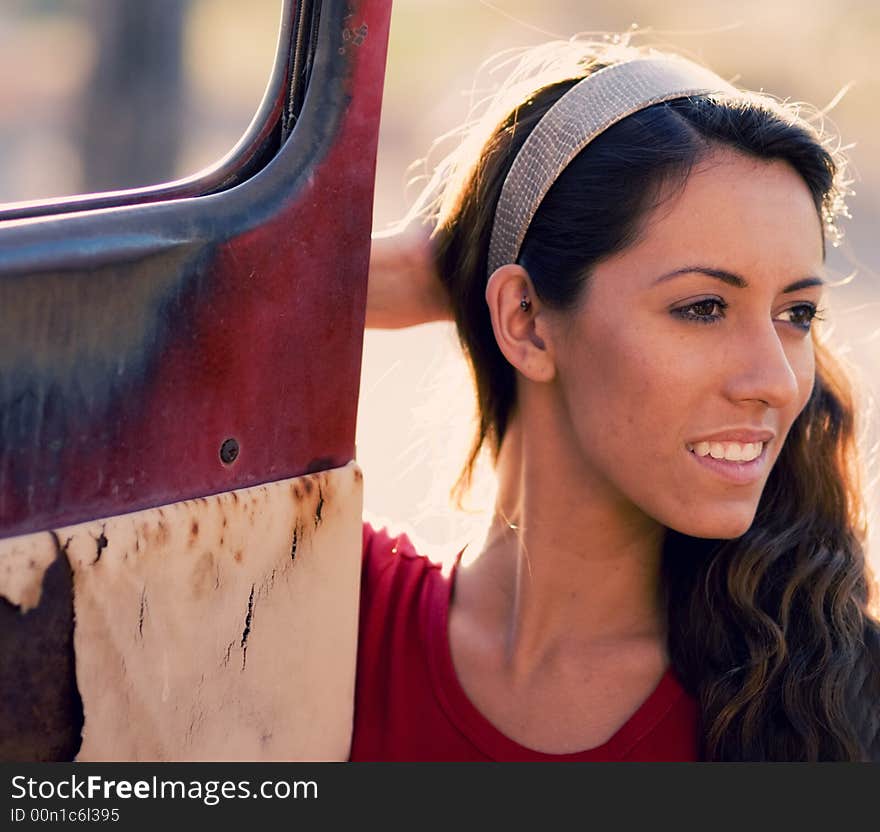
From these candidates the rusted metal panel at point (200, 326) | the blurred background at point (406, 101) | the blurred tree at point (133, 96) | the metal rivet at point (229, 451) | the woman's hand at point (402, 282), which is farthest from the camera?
the blurred tree at point (133, 96)

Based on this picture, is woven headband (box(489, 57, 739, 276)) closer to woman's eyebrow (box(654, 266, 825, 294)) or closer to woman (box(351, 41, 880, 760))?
woman (box(351, 41, 880, 760))

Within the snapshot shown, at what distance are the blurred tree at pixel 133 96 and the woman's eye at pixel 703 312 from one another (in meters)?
4.83

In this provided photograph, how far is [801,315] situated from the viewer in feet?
6.61

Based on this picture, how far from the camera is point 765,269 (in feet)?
6.23

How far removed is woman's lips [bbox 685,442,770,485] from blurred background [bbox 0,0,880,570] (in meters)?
0.46

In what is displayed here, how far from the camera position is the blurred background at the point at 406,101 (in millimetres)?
2764

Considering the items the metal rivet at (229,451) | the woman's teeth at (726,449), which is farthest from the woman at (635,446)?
the metal rivet at (229,451)

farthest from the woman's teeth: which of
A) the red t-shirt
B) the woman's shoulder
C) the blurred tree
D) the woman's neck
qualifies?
the blurred tree

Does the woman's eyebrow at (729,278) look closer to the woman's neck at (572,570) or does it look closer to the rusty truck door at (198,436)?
the woman's neck at (572,570)

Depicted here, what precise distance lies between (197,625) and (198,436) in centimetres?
22

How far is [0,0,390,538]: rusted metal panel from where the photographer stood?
133 cm

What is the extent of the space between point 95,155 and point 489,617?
16.2 feet

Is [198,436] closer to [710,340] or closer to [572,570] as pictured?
[710,340]

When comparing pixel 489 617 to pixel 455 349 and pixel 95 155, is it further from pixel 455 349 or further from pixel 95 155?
pixel 95 155
